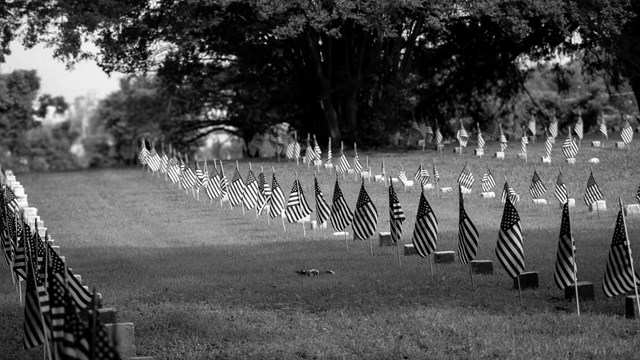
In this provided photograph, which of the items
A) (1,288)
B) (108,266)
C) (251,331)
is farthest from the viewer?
(108,266)

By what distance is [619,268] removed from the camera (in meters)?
15.5

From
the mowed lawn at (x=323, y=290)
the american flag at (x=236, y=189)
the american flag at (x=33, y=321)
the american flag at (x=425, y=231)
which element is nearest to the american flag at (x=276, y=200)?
the mowed lawn at (x=323, y=290)

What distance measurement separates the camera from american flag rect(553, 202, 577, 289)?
622 inches

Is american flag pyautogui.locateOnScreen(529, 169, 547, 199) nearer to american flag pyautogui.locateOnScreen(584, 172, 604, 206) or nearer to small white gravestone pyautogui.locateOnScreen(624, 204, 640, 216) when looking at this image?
american flag pyautogui.locateOnScreen(584, 172, 604, 206)

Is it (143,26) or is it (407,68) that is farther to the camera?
(407,68)

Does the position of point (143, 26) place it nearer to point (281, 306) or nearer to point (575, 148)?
point (575, 148)

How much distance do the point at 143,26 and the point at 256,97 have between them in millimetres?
20259

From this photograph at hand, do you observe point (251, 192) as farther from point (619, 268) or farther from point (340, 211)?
point (619, 268)

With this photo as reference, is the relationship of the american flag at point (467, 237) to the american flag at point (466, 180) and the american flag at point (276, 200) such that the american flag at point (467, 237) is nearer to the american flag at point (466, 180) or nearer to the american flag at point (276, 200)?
the american flag at point (276, 200)

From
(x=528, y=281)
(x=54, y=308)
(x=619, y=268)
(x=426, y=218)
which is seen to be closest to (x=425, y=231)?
(x=426, y=218)

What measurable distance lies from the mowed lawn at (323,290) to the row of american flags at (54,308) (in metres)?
0.84

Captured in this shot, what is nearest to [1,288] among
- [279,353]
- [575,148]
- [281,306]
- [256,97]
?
[281,306]

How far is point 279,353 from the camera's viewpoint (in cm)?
1388

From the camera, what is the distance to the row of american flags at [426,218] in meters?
15.6
